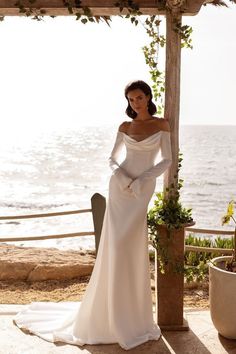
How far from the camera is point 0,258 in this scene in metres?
6.42

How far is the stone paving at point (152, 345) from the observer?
12.5 ft

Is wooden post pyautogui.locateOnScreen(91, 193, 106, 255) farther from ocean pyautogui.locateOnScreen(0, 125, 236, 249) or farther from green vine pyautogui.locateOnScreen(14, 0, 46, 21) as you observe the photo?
ocean pyautogui.locateOnScreen(0, 125, 236, 249)

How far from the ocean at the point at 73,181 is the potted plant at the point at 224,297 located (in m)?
10.3

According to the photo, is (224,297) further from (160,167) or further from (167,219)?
(160,167)

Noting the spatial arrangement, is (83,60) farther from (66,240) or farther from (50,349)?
(50,349)

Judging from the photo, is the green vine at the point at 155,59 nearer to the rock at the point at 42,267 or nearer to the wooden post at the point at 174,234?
the wooden post at the point at 174,234

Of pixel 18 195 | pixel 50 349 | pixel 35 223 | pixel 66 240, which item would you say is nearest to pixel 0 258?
pixel 50 349

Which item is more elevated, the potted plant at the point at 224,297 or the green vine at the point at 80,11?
the green vine at the point at 80,11

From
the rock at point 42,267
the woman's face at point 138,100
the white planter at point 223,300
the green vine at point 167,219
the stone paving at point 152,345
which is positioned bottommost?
the stone paving at point 152,345

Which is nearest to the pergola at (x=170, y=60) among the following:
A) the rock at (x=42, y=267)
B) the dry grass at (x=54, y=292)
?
the dry grass at (x=54, y=292)

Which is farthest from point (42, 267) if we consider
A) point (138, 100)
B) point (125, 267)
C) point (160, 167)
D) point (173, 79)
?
point (173, 79)

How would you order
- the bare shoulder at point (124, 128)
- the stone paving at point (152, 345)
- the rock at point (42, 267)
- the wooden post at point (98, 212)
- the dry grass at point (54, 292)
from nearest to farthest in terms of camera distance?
the stone paving at point (152, 345), the bare shoulder at point (124, 128), the wooden post at point (98, 212), the dry grass at point (54, 292), the rock at point (42, 267)

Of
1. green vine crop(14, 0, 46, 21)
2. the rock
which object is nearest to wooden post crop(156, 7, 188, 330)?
green vine crop(14, 0, 46, 21)

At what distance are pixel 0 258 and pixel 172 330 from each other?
117 inches
